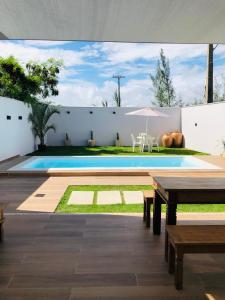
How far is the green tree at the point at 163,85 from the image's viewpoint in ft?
88.3

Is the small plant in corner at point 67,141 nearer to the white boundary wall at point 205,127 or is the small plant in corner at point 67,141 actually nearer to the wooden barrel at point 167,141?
the wooden barrel at point 167,141

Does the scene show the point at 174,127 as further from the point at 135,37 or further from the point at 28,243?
the point at 28,243

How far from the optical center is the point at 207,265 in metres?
3.32

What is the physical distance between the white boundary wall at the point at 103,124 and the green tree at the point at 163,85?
30.7 feet

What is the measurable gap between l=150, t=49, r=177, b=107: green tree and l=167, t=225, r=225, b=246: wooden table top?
24437mm

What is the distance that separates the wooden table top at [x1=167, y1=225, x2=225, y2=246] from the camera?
2.80 m

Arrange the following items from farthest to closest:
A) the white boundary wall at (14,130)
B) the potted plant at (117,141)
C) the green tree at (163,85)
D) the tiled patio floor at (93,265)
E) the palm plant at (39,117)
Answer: the green tree at (163,85)
the potted plant at (117,141)
the palm plant at (39,117)
the white boundary wall at (14,130)
the tiled patio floor at (93,265)

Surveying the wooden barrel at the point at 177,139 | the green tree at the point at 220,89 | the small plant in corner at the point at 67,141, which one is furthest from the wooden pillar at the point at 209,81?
the small plant in corner at the point at 67,141

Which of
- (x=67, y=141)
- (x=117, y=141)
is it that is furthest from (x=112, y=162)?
(x=67, y=141)

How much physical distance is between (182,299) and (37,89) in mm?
15543

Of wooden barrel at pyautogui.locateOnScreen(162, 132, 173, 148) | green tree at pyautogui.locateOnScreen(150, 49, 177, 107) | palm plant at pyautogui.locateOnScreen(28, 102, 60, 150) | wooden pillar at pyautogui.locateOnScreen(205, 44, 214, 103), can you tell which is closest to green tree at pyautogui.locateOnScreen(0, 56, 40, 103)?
palm plant at pyautogui.locateOnScreen(28, 102, 60, 150)

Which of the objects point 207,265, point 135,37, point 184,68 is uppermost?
point 184,68

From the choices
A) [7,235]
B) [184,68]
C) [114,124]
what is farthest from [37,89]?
[184,68]

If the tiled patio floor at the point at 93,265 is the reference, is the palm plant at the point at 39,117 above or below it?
above
